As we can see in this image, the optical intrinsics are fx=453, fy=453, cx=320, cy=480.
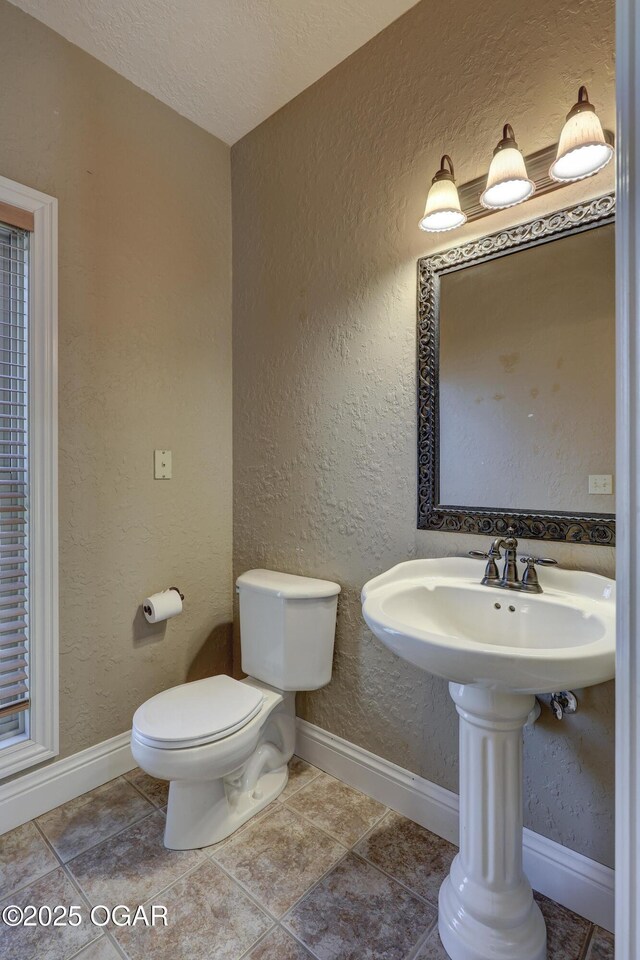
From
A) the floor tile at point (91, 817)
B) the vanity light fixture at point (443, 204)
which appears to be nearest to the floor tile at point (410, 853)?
the floor tile at point (91, 817)

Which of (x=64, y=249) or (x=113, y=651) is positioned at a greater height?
(x=64, y=249)

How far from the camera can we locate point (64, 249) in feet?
5.17

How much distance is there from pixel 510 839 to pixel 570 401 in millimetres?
1074

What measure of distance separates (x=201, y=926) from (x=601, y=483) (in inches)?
58.7

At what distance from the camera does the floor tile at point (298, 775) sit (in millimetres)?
1643

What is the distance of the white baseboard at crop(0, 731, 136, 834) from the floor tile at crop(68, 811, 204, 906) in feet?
0.92

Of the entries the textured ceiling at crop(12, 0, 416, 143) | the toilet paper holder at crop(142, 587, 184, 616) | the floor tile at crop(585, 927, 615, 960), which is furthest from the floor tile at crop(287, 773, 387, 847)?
the textured ceiling at crop(12, 0, 416, 143)

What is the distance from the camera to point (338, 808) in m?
1.56

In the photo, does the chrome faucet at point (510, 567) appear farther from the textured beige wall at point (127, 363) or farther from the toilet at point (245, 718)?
the textured beige wall at point (127, 363)

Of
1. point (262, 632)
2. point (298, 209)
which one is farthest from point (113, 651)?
point (298, 209)

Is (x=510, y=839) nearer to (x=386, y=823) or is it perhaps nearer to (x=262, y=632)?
(x=386, y=823)

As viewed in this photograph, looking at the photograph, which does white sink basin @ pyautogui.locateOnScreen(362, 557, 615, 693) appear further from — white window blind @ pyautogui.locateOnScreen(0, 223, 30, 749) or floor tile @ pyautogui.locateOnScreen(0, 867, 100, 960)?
white window blind @ pyautogui.locateOnScreen(0, 223, 30, 749)

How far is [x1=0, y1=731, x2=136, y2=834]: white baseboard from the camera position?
1.45m

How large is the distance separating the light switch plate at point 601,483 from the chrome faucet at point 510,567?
208 millimetres
